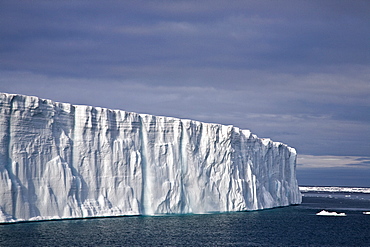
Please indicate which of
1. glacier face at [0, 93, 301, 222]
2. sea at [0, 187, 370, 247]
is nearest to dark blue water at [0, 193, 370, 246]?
sea at [0, 187, 370, 247]

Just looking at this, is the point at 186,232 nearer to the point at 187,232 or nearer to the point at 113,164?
the point at 187,232

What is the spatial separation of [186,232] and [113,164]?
6.22 metres

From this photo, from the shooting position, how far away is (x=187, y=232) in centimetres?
2472

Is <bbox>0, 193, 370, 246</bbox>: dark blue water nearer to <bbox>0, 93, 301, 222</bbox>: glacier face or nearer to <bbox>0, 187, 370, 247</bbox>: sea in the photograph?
<bbox>0, 187, 370, 247</bbox>: sea

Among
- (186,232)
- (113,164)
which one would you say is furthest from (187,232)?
(113,164)

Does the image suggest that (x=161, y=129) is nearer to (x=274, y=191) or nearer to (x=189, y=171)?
(x=189, y=171)

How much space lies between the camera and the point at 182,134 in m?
33.5

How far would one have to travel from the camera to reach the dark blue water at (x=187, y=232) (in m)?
20.7

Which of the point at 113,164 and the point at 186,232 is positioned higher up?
the point at 113,164

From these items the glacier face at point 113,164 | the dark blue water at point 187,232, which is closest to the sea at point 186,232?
the dark blue water at point 187,232

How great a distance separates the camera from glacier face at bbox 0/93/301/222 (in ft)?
79.3

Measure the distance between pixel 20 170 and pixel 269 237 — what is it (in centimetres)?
1175

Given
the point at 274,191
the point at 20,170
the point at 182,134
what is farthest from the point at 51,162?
the point at 274,191

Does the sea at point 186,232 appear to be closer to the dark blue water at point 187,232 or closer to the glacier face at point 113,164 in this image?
the dark blue water at point 187,232
